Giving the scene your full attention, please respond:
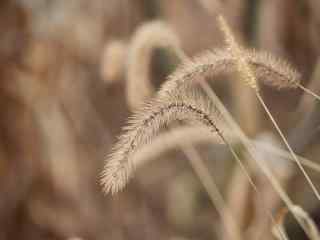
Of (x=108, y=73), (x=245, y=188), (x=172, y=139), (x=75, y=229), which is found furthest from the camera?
(x=75, y=229)

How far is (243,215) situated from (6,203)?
0.99 m

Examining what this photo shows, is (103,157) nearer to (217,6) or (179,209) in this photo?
(179,209)

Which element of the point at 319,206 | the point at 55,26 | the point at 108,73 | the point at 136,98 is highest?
the point at 55,26

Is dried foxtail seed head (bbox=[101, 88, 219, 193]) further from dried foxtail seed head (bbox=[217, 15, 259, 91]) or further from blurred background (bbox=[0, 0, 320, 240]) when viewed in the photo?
blurred background (bbox=[0, 0, 320, 240])

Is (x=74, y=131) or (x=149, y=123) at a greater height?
(x=74, y=131)

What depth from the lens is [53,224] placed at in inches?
98.9

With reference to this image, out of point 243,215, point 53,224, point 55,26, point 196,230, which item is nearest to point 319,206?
point 243,215

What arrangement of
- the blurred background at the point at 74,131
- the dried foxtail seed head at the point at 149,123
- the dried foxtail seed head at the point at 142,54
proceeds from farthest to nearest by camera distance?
→ the blurred background at the point at 74,131, the dried foxtail seed head at the point at 142,54, the dried foxtail seed head at the point at 149,123

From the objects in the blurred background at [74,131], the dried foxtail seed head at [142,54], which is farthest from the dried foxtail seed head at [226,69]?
the blurred background at [74,131]

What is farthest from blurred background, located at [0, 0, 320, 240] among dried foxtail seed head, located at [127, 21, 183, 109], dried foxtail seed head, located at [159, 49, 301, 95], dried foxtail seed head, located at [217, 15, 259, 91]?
dried foxtail seed head, located at [217, 15, 259, 91]

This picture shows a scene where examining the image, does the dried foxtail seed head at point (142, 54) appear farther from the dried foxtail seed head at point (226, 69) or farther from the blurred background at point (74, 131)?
the blurred background at point (74, 131)

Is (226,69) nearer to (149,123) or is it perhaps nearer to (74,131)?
(149,123)

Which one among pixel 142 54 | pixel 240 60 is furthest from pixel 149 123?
pixel 142 54

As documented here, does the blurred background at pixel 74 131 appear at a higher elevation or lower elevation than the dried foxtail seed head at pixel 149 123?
higher
